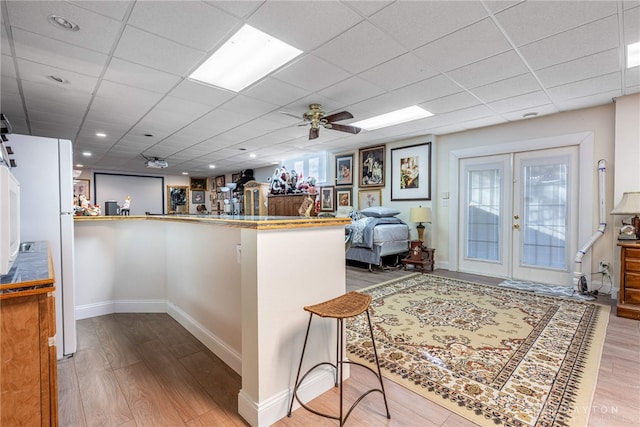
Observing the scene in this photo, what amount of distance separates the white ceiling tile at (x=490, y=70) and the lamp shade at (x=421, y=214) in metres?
2.52

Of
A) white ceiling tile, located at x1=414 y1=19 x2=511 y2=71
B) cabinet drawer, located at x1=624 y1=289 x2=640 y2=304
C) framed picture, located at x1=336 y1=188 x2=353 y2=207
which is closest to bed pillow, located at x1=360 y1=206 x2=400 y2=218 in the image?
framed picture, located at x1=336 y1=188 x2=353 y2=207

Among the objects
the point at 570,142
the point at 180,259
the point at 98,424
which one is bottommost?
the point at 98,424

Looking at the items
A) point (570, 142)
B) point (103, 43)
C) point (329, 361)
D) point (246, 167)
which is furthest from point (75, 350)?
point (246, 167)

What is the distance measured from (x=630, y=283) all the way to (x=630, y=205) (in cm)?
90

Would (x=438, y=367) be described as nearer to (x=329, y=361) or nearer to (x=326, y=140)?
(x=329, y=361)

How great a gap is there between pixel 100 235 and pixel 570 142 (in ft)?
20.5

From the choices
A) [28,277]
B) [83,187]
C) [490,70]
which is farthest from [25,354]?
[83,187]

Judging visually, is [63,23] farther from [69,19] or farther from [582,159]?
[582,159]

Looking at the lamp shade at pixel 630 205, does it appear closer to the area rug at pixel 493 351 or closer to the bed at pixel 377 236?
the area rug at pixel 493 351

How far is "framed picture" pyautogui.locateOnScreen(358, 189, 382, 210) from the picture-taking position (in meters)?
6.36

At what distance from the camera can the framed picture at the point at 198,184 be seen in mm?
12180

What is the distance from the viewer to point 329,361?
1.94m

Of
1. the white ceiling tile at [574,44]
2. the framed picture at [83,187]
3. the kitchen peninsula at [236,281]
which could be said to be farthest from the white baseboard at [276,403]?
the framed picture at [83,187]

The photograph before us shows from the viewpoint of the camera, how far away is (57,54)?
2.49 meters
